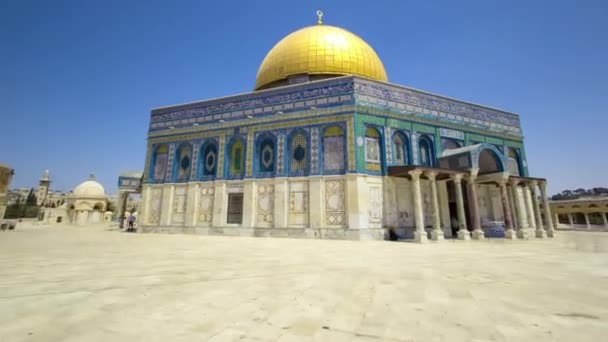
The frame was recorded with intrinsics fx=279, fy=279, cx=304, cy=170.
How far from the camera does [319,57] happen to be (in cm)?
1872

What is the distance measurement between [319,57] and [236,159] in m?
8.76

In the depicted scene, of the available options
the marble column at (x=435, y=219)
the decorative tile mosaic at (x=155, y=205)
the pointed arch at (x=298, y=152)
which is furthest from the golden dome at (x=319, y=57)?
the decorative tile mosaic at (x=155, y=205)

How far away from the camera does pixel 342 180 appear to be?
1455cm

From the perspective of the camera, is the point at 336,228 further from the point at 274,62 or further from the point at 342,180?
the point at 274,62

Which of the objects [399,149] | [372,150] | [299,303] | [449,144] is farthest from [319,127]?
[299,303]

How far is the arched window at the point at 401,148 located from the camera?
1569cm

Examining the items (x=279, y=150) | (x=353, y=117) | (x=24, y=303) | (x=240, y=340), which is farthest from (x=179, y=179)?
(x=240, y=340)

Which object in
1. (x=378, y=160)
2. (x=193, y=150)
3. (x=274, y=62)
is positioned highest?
(x=274, y=62)

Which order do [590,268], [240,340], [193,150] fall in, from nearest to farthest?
[240,340] < [590,268] < [193,150]

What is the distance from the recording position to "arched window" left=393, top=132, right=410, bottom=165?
15688 mm

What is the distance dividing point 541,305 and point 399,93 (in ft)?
48.6

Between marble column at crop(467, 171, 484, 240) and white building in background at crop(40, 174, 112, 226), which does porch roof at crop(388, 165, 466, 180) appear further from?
white building in background at crop(40, 174, 112, 226)

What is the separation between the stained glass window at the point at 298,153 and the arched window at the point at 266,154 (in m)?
1.24

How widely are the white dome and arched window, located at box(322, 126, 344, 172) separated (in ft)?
126
